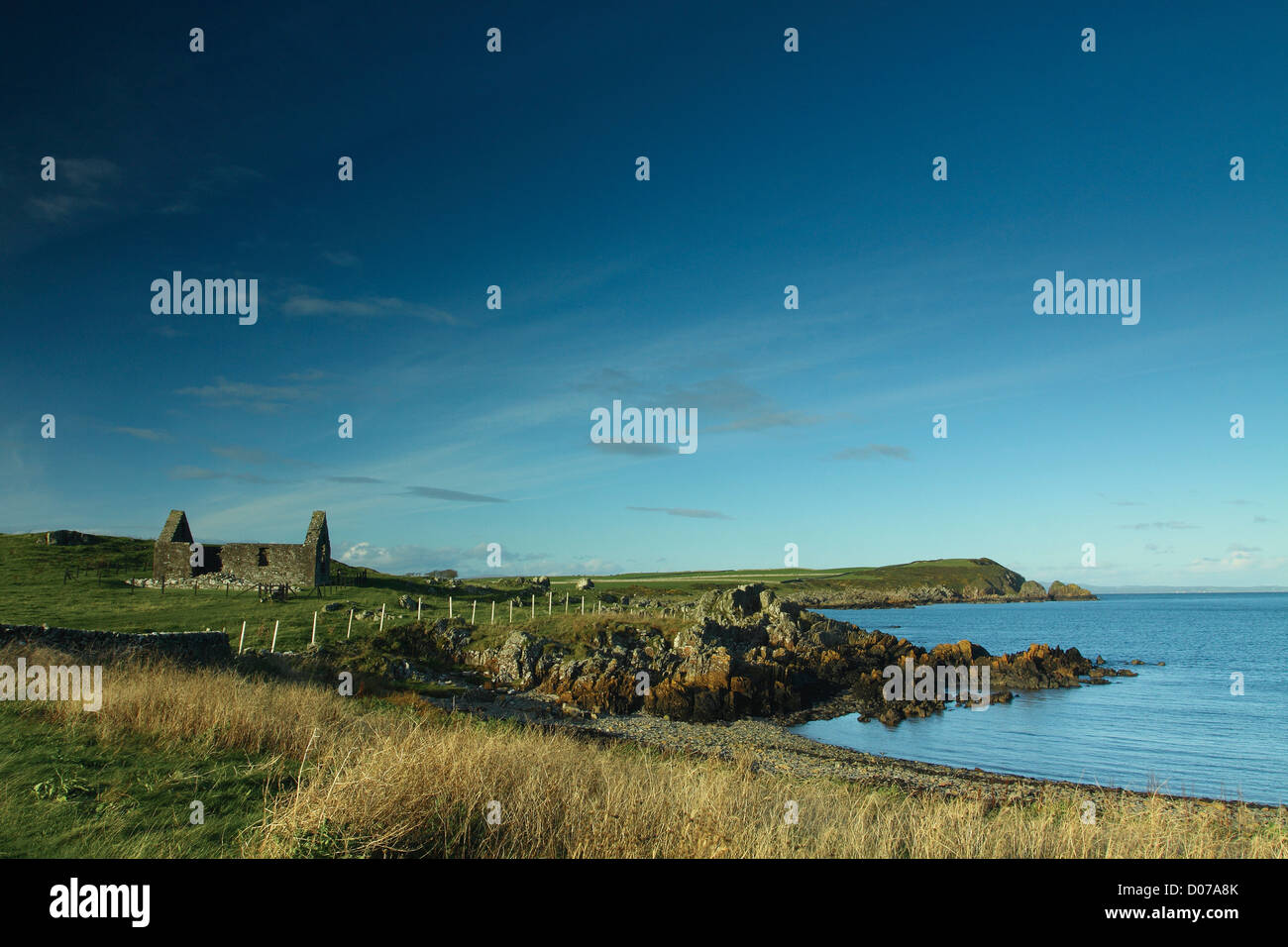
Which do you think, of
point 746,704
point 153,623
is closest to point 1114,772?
point 746,704

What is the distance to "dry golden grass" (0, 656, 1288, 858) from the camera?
8.14 meters

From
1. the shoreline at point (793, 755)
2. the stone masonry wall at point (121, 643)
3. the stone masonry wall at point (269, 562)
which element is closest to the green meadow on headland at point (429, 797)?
the shoreline at point (793, 755)

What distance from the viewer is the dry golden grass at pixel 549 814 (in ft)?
26.7
